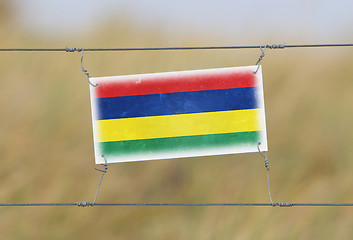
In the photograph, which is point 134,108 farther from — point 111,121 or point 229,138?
point 229,138

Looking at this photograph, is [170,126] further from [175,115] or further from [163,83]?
[163,83]

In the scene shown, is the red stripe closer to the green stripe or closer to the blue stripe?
the blue stripe

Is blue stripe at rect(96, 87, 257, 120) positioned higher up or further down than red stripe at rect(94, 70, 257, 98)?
further down

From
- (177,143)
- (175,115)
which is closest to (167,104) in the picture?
(175,115)

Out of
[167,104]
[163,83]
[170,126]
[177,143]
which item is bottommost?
[177,143]

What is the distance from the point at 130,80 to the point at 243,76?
90 cm

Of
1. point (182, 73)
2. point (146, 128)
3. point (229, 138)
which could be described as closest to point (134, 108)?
point (146, 128)

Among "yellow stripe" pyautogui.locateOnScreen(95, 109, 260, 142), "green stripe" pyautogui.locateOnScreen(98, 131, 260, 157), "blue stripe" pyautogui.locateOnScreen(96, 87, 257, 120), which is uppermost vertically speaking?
"blue stripe" pyautogui.locateOnScreen(96, 87, 257, 120)

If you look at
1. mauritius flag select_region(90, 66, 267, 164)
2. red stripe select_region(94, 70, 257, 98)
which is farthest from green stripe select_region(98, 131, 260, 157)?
red stripe select_region(94, 70, 257, 98)

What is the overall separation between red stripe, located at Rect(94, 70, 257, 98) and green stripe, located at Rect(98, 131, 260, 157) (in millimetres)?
383

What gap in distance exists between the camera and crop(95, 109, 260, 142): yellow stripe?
3.44 metres

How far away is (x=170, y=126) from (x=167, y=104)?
18 cm

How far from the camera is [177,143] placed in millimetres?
3438

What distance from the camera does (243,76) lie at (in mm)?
3422
